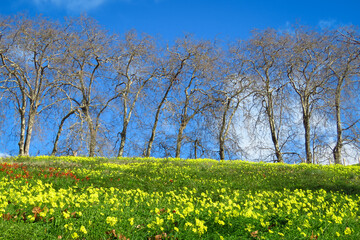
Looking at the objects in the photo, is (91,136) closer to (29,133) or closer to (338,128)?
(29,133)

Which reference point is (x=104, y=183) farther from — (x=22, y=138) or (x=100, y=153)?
(x=22, y=138)

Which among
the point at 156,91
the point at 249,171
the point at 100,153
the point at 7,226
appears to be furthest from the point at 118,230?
the point at 156,91

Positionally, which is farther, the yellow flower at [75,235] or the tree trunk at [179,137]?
the tree trunk at [179,137]

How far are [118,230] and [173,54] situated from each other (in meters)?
20.5

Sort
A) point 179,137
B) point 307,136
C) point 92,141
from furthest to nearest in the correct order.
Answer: point 179,137 → point 307,136 → point 92,141

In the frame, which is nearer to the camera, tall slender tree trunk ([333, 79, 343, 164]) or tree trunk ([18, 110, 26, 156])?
tree trunk ([18, 110, 26, 156])

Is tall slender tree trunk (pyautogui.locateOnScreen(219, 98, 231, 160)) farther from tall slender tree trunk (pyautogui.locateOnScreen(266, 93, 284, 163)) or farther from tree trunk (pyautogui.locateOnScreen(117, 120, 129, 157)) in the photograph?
tree trunk (pyautogui.locateOnScreen(117, 120, 129, 157))

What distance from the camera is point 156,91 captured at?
75.2 ft

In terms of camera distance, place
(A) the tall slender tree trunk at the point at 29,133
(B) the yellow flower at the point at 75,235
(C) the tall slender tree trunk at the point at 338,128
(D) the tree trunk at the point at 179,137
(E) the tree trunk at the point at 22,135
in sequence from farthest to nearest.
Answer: (D) the tree trunk at the point at 179,137 < (C) the tall slender tree trunk at the point at 338,128 < (E) the tree trunk at the point at 22,135 < (A) the tall slender tree trunk at the point at 29,133 < (B) the yellow flower at the point at 75,235

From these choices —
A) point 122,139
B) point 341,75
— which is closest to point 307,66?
point 341,75

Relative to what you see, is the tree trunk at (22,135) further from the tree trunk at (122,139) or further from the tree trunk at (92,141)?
the tree trunk at (122,139)

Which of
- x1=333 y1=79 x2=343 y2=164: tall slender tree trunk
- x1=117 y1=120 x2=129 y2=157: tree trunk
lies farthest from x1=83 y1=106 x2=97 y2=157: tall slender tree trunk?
x1=333 y1=79 x2=343 y2=164: tall slender tree trunk

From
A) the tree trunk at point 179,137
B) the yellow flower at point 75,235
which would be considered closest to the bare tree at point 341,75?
the tree trunk at point 179,137

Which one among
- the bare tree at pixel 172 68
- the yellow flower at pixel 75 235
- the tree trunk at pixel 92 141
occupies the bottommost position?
the yellow flower at pixel 75 235
